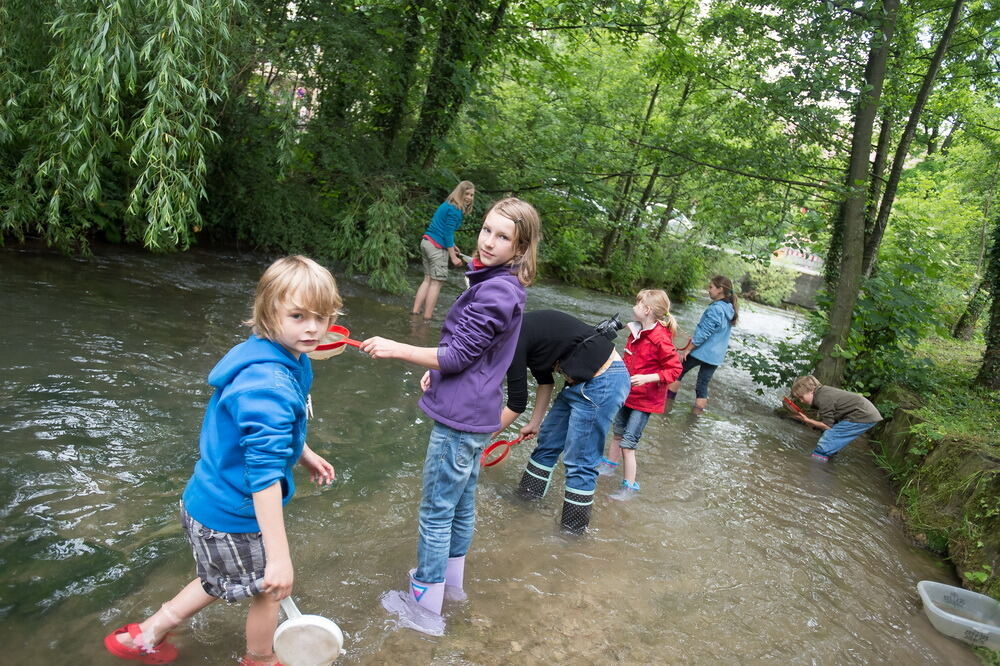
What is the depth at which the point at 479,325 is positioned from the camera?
266cm

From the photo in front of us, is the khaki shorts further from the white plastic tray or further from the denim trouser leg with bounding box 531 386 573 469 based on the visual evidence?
the white plastic tray

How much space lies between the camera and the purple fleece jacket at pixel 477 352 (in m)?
2.67

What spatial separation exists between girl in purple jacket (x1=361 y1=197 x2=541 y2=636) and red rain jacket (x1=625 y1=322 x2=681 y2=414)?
235cm

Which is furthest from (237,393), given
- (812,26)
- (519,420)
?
(812,26)

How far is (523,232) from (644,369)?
2638mm

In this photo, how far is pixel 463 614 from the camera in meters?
3.11

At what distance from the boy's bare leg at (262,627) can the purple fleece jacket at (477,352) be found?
0.94 meters

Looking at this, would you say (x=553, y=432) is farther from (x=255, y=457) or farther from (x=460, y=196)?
(x=460, y=196)

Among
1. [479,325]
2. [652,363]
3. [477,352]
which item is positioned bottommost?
[652,363]

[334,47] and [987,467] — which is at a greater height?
[334,47]

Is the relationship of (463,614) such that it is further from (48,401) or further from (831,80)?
(831,80)

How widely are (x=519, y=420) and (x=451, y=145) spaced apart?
22.7 ft

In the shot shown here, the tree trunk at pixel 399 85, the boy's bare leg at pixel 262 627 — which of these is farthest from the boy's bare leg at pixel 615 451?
the tree trunk at pixel 399 85

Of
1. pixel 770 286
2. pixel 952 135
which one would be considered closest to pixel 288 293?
pixel 952 135
